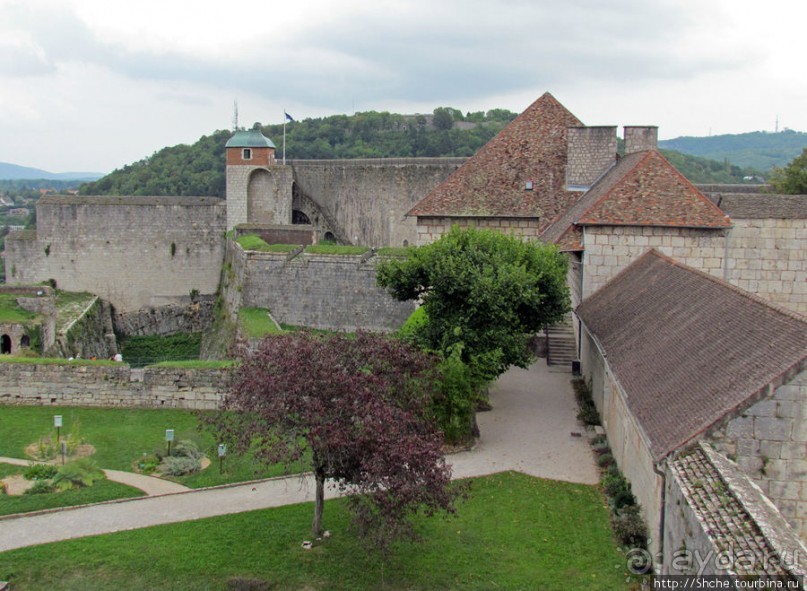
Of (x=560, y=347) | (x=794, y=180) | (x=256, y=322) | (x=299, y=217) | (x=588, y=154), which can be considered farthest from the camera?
(x=299, y=217)

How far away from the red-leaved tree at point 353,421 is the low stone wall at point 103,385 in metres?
7.03

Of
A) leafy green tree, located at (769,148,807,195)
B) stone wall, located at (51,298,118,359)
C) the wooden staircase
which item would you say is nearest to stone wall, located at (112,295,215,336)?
stone wall, located at (51,298,118,359)

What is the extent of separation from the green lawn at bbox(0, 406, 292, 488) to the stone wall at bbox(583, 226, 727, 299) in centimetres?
974

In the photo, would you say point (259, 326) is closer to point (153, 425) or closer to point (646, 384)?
point (153, 425)

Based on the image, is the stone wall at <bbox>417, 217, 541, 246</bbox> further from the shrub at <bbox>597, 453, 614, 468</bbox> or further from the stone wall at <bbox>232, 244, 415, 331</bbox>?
the shrub at <bbox>597, 453, 614, 468</bbox>

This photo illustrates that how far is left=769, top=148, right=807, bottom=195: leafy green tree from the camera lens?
121ft

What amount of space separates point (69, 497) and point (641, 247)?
14.0m

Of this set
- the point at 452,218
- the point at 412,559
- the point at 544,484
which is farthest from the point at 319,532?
the point at 452,218

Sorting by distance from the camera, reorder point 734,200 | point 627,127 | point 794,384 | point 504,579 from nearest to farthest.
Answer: point 794,384 < point 504,579 < point 734,200 < point 627,127

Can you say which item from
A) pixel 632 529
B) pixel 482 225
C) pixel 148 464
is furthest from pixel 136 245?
pixel 632 529

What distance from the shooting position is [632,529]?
11602 millimetres

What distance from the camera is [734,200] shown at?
23141 millimetres

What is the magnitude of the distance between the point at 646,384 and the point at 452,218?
42.8 feet

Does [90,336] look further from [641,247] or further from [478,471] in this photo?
[478,471]
